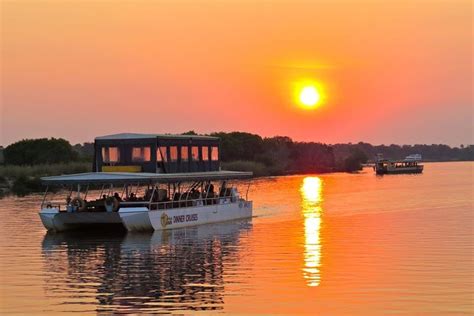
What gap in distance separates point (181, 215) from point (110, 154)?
523 cm

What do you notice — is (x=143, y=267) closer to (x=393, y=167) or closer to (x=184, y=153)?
(x=184, y=153)

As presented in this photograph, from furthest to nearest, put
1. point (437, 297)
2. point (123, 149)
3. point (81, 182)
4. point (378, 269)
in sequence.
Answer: point (123, 149) → point (81, 182) → point (378, 269) → point (437, 297)

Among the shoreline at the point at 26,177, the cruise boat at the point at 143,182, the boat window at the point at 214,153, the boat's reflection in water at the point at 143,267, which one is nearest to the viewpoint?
the boat's reflection in water at the point at 143,267

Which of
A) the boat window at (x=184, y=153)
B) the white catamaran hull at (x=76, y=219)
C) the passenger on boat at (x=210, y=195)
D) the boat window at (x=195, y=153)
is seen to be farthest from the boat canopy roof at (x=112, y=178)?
the passenger on boat at (x=210, y=195)

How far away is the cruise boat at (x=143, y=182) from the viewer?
145 ft

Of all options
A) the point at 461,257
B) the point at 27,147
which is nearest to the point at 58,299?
the point at 461,257

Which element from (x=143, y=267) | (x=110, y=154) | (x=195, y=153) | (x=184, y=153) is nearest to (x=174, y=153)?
(x=184, y=153)

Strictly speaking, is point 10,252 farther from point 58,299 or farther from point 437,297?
point 437,297

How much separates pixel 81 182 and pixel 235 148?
409ft

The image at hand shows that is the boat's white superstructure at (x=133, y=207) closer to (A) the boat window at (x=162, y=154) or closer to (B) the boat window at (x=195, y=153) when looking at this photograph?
(B) the boat window at (x=195, y=153)

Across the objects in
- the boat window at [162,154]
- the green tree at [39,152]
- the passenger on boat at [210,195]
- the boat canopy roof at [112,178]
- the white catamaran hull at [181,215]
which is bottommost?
the white catamaran hull at [181,215]

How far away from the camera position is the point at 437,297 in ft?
83.3

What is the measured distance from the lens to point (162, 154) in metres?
47.3

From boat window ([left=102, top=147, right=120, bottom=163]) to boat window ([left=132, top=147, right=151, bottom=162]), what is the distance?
1.02 m
